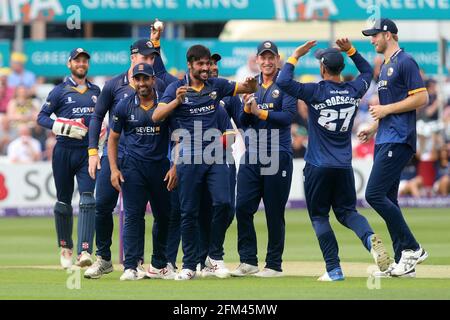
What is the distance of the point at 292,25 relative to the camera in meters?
32.2

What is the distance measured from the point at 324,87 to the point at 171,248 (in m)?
2.59

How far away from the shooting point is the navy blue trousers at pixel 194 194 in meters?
12.5

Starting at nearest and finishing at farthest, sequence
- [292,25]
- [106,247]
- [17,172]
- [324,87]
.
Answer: [324,87] < [106,247] < [17,172] < [292,25]

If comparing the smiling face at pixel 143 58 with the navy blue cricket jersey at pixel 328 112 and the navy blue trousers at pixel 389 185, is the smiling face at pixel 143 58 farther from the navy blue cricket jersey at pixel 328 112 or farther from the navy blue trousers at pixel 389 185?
the navy blue trousers at pixel 389 185

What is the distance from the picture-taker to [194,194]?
12.6 m

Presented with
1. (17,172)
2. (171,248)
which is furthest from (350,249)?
(17,172)

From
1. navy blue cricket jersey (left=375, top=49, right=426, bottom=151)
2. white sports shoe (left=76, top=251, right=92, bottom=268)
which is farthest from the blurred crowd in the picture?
navy blue cricket jersey (left=375, top=49, right=426, bottom=151)

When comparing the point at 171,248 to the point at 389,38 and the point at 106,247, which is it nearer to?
the point at 106,247

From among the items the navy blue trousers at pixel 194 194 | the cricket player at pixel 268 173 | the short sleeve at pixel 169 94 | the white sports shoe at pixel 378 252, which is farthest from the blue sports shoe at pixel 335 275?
the short sleeve at pixel 169 94

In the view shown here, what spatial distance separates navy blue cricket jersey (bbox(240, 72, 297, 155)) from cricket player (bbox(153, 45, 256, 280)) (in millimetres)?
903

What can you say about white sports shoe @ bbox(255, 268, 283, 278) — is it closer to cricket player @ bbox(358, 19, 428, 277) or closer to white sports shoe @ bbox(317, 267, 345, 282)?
white sports shoe @ bbox(317, 267, 345, 282)

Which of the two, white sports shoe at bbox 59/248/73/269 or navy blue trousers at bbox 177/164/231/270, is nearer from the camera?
navy blue trousers at bbox 177/164/231/270

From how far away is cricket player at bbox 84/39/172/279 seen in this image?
1315 centimetres

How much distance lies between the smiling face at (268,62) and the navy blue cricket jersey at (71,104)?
2299 millimetres
